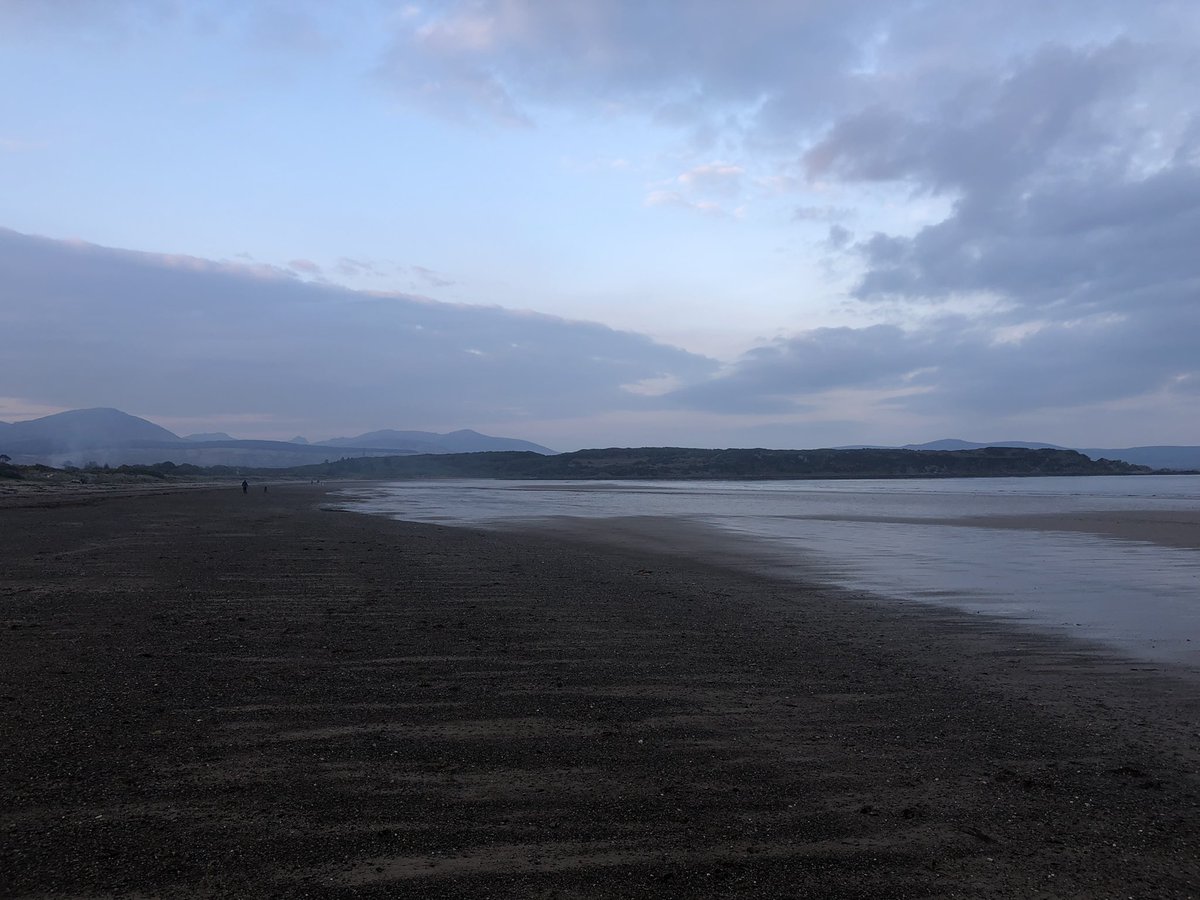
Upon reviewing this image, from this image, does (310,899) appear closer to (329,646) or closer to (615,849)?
(615,849)

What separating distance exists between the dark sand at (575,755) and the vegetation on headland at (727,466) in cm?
11741

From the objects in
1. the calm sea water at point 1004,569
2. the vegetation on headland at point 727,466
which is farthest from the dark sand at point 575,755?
the vegetation on headland at point 727,466

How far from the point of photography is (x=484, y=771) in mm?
4605

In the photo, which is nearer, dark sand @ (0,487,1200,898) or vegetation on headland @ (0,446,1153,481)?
dark sand @ (0,487,1200,898)

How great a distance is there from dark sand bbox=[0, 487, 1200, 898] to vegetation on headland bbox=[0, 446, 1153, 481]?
11741 centimetres

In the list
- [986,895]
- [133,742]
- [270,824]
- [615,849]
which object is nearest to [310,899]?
[270,824]

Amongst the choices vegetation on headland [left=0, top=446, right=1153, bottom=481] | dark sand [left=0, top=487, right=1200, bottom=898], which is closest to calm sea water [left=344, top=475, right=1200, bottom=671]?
dark sand [left=0, top=487, right=1200, bottom=898]

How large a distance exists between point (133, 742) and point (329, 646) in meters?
2.92

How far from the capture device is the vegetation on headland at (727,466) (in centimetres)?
13275

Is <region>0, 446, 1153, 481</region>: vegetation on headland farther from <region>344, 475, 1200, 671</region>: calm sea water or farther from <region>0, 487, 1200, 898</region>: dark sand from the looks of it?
<region>0, 487, 1200, 898</region>: dark sand

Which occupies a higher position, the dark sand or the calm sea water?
the dark sand

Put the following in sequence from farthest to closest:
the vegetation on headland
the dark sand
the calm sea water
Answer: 1. the vegetation on headland
2. the calm sea water
3. the dark sand

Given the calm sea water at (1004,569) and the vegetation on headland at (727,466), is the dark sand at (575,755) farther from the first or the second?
the vegetation on headland at (727,466)

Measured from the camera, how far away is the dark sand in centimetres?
351
